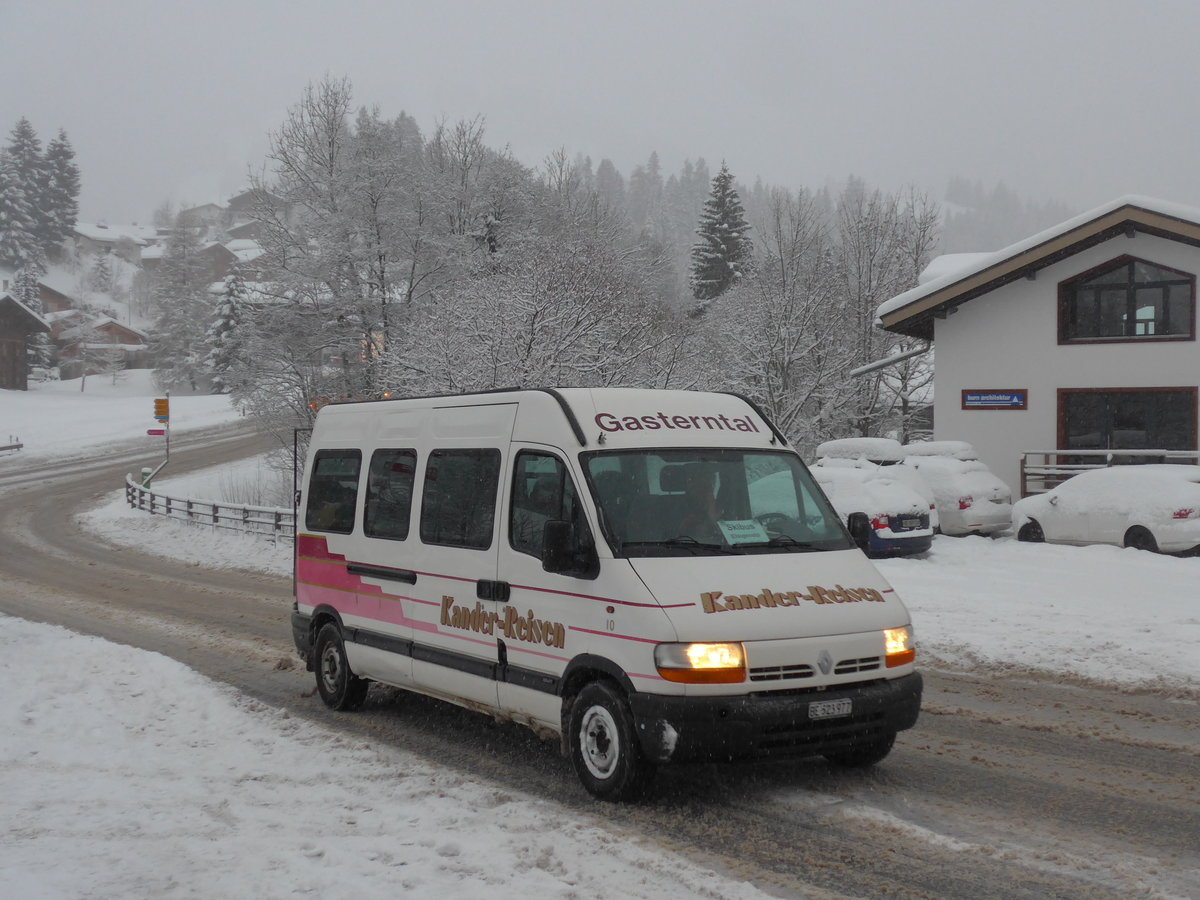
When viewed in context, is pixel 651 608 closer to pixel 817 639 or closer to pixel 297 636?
pixel 817 639

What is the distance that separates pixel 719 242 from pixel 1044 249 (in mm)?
36191

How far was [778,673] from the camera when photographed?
19.2 ft

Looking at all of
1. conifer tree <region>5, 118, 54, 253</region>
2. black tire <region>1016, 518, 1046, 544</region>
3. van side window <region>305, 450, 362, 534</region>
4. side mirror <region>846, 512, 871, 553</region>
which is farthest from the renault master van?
conifer tree <region>5, 118, 54, 253</region>

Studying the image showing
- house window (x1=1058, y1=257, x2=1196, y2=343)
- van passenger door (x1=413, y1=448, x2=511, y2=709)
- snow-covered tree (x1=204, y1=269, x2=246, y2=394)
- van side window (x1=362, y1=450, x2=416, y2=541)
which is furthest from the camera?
snow-covered tree (x1=204, y1=269, x2=246, y2=394)

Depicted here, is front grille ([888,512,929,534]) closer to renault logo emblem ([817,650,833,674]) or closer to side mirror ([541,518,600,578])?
renault logo emblem ([817,650,833,674])

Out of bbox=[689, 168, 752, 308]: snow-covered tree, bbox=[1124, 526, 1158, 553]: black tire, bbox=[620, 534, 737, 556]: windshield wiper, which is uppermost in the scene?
bbox=[689, 168, 752, 308]: snow-covered tree

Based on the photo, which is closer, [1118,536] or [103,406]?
[1118,536]

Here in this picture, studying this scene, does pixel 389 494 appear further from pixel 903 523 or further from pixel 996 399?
pixel 996 399

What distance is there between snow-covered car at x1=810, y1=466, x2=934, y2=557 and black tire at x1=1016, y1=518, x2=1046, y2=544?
114 inches

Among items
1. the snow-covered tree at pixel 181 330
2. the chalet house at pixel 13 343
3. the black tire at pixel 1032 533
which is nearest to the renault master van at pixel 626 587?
the black tire at pixel 1032 533

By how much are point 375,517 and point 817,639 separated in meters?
3.94

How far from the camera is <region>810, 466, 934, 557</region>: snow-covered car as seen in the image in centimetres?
1731

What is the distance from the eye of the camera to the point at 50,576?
19.5 meters

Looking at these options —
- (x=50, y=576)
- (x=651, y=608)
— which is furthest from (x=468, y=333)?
(x=651, y=608)
